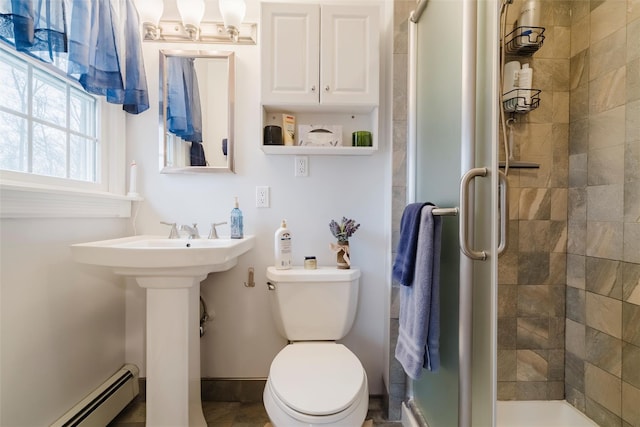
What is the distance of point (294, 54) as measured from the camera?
1393 mm

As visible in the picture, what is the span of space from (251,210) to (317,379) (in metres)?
0.89

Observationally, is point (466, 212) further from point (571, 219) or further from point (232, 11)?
point (232, 11)

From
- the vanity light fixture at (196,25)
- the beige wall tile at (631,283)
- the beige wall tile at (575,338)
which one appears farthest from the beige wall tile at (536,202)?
the vanity light fixture at (196,25)

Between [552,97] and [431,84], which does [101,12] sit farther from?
[552,97]

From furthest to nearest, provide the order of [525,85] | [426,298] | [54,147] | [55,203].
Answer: [525,85]
[54,147]
[55,203]
[426,298]

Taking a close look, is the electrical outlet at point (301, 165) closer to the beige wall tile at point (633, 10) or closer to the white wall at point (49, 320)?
the white wall at point (49, 320)

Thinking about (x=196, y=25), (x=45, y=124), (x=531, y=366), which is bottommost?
(x=531, y=366)

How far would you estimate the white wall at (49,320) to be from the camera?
991mm

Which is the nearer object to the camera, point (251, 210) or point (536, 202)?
point (536, 202)

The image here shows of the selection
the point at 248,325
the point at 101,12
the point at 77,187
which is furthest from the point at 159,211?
the point at 101,12

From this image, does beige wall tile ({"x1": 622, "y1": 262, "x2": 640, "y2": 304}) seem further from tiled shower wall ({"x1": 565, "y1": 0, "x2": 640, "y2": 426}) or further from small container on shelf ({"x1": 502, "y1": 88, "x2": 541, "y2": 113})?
small container on shelf ({"x1": 502, "y1": 88, "x2": 541, "y2": 113})

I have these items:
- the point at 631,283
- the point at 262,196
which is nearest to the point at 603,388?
the point at 631,283

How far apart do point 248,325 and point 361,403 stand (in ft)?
2.63

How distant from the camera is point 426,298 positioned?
95 cm
